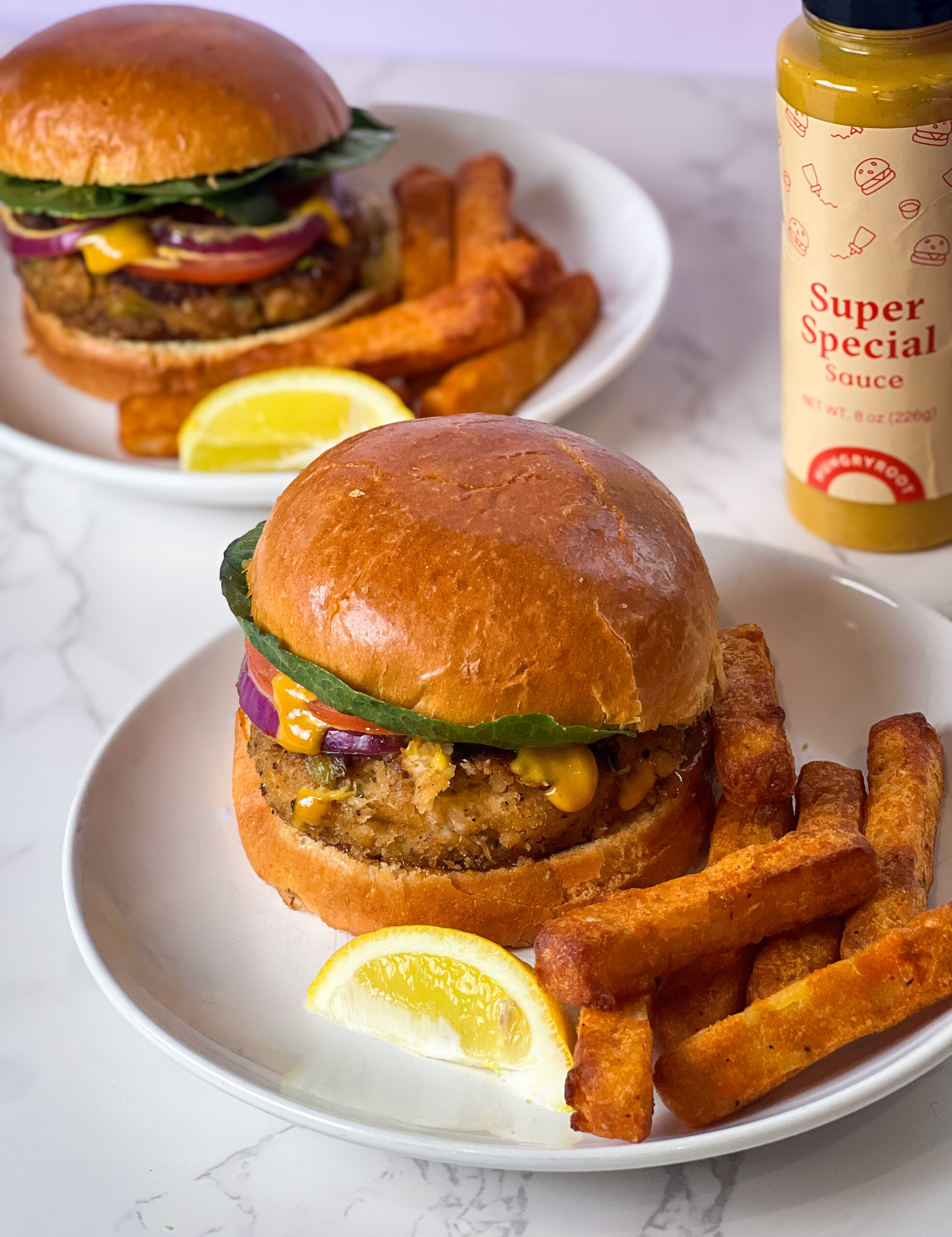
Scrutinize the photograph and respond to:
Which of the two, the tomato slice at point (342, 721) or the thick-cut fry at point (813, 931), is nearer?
the thick-cut fry at point (813, 931)

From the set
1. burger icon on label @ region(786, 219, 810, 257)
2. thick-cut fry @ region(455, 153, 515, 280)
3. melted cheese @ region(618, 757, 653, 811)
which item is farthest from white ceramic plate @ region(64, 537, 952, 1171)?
thick-cut fry @ region(455, 153, 515, 280)

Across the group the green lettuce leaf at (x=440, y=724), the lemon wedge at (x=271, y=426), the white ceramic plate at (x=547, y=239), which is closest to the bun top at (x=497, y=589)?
the green lettuce leaf at (x=440, y=724)

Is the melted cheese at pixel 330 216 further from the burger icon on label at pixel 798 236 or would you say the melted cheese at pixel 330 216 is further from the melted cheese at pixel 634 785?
the melted cheese at pixel 634 785

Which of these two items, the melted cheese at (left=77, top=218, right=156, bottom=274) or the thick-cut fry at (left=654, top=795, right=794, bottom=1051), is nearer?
the thick-cut fry at (left=654, top=795, right=794, bottom=1051)

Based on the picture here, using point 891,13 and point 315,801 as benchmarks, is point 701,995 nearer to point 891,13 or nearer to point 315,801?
point 315,801

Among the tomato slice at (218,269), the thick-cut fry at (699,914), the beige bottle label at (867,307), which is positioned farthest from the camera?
the tomato slice at (218,269)

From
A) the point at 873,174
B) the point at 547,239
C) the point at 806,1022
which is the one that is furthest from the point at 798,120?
the point at 547,239

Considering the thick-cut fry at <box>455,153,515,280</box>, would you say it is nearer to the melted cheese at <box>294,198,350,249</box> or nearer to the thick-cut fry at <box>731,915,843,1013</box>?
the melted cheese at <box>294,198,350,249</box>
